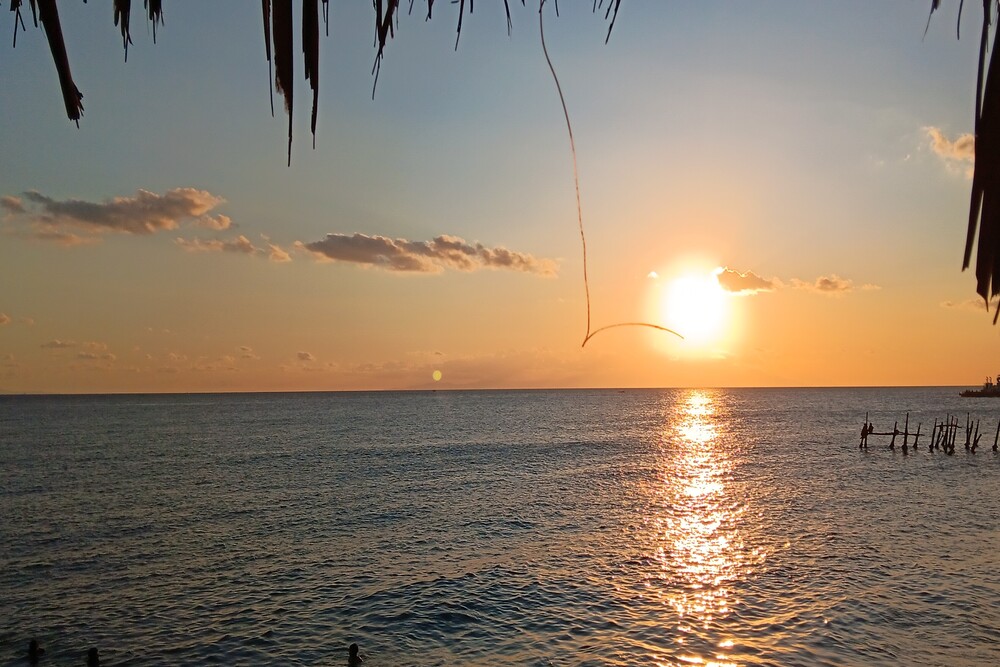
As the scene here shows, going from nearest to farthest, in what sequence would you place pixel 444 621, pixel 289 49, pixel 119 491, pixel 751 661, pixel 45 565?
pixel 289 49 < pixel 751 661 < pixel 444 621 < pixel 45 565 < pixel 119 491

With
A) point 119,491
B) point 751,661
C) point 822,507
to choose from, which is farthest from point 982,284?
point 119,491

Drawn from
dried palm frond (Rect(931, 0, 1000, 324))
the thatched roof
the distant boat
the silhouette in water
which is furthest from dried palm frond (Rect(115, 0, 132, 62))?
the distant boat

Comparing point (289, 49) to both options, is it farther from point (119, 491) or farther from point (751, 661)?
point (119, 491)

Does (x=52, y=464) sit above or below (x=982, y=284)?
below

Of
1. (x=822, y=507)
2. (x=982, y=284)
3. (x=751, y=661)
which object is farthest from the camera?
(x=822, y=507)

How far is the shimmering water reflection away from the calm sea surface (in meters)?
0.14

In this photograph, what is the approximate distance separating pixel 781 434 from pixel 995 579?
68836mm

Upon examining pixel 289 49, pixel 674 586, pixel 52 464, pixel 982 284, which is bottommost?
pixel 52 464

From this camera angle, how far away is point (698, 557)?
1081 inches

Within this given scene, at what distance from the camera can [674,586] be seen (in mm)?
23641

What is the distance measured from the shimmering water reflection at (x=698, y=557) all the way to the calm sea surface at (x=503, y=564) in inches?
5.4

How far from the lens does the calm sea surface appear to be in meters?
18.6

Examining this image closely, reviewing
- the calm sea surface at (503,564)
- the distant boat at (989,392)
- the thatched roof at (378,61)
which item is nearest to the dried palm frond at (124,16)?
the thatched roof at (378,61)

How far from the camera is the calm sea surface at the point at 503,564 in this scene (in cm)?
1864
